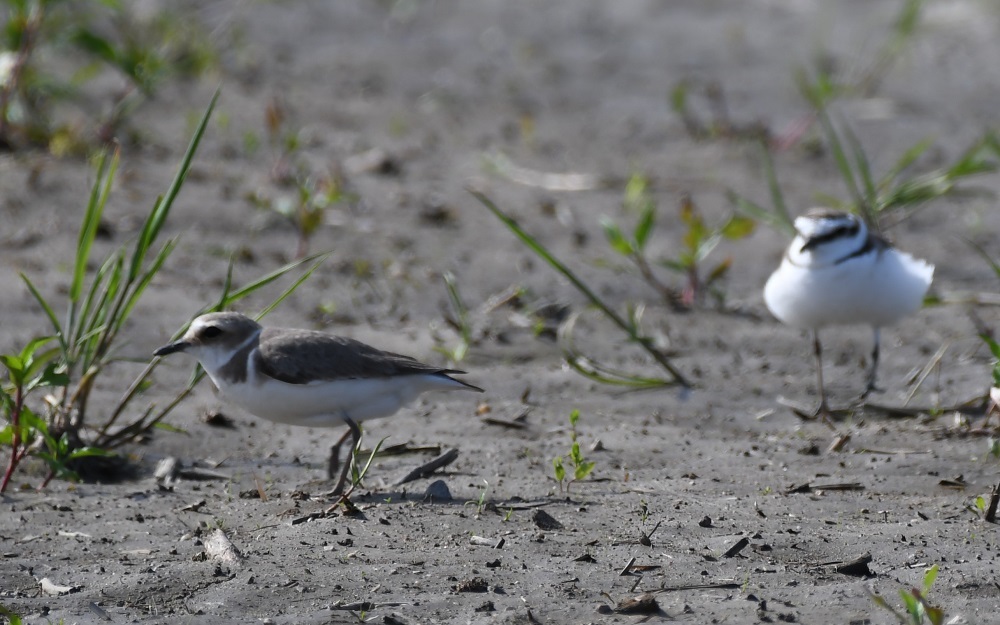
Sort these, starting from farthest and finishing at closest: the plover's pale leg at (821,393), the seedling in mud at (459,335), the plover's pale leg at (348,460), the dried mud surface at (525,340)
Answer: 1. the seedling in mud at (459,335)
2. the plover's pale leg at (821,393)
3. the plover's pale leg at (348,460)
4. the dried mud surface at (525,340)

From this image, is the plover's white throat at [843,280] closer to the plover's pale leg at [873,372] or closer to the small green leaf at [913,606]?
the plover's pale leg at [873,372]

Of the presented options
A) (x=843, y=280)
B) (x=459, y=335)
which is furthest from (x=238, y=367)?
(x=843, y=280)

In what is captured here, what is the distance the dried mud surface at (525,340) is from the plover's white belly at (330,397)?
253mm

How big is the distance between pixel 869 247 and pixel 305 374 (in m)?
2.55

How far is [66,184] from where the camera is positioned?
675cm

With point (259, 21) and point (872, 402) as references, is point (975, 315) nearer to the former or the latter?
point (872, 402)

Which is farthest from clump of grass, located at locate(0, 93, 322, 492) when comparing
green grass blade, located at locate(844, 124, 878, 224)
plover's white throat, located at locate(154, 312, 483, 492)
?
green grass blade, located at locate(844, 124, 878, 224)

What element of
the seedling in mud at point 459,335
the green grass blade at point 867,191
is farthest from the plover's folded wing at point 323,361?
the green grass blade at point 867,191

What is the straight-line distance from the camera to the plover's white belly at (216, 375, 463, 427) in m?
4.13

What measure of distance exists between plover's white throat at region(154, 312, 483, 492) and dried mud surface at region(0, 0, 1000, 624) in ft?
0.88

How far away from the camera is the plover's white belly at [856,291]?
5109mm

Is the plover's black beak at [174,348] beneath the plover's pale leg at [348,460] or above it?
above

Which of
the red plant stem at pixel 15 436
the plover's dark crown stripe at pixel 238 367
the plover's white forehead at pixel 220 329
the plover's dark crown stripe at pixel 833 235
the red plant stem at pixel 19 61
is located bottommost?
the red plant stem at pixel 15 436

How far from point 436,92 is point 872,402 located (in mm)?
4857
